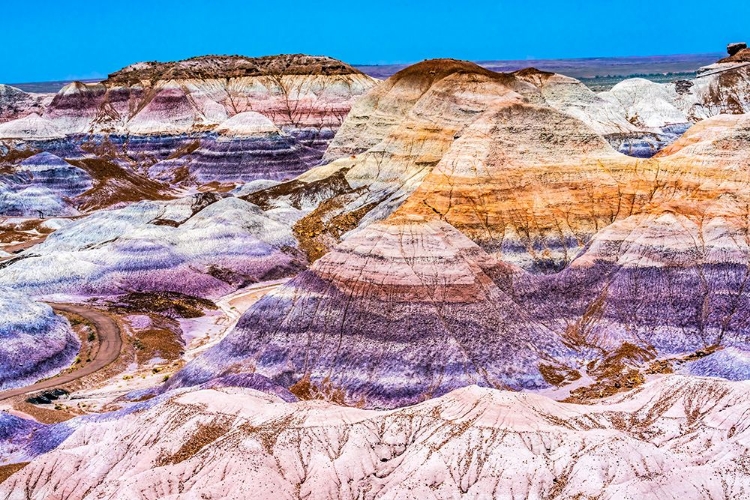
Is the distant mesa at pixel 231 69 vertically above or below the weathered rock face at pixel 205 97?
above

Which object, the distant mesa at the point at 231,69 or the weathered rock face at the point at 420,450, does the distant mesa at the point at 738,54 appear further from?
the weathered rock face at the point at 420,450

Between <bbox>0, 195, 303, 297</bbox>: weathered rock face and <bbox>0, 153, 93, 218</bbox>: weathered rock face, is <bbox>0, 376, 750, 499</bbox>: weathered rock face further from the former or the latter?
<bbox>0, 153, 93, 218</bbox>: weathered rock face

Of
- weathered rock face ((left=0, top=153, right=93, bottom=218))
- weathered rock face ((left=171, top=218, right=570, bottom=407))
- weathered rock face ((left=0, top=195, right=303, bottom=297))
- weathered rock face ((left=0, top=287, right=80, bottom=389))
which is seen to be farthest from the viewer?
weathered rock face ((left=0, top=153, right=93, bottom=218))

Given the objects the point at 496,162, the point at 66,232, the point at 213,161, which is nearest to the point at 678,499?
the point at 496,162

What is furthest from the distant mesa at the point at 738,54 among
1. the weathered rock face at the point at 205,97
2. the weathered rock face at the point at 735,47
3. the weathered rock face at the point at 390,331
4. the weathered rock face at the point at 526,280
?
the weathered rock face at the point at 390,331

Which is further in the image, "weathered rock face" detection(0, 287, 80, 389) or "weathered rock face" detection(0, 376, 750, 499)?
"weathered rock face" detection(0, 287, 80, 389)

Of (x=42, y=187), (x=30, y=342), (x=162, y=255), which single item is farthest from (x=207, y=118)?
(x=30, y=342)

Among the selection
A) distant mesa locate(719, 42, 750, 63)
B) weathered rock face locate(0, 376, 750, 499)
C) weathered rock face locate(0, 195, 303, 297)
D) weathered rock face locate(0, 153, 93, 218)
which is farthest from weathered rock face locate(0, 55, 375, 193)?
weathered rock face locate(0, 376, 750, 499)
